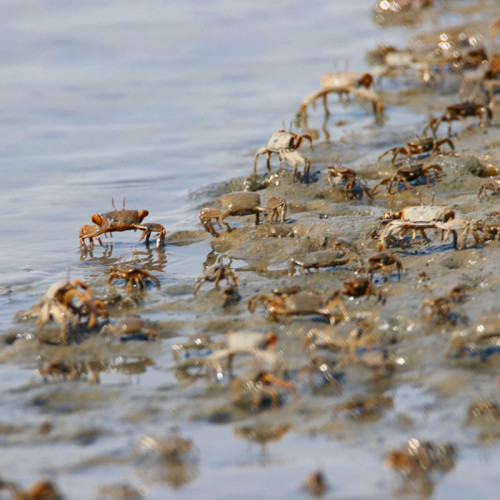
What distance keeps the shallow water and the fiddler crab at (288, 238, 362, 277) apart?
12 cm

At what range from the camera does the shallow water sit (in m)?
4.09

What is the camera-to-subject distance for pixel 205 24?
58.4ft

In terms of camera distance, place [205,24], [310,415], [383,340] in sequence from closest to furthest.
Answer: [310,415], [383,340], [205,24]

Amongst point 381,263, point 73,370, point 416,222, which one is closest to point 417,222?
point 416,222

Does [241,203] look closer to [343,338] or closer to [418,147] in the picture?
[418,147]

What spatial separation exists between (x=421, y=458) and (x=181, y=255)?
11.8 ft

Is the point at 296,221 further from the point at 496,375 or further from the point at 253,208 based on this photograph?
the point at 496,375

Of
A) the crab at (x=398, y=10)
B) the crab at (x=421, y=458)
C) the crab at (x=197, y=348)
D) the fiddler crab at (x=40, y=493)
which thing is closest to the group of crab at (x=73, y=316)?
the crab at (x=197, y=348)

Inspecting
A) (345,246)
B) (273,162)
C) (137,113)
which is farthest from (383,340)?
(137,113)

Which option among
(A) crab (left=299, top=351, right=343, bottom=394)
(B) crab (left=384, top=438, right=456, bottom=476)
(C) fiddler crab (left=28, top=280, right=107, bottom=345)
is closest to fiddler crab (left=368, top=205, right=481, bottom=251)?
(A) crab (left=299, top=351, right=343, bottom=394)

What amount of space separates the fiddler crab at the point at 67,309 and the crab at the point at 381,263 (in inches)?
68.6

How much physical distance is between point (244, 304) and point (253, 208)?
166cm

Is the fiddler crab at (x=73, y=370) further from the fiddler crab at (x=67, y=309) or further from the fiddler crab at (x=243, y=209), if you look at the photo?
the fiddler crab at (x=243, y=209)

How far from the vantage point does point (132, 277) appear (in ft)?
20.1
